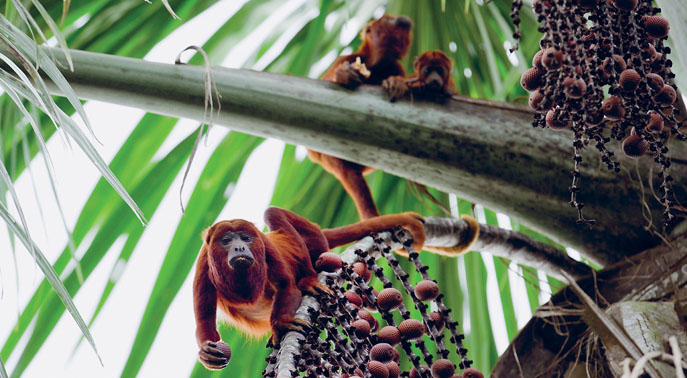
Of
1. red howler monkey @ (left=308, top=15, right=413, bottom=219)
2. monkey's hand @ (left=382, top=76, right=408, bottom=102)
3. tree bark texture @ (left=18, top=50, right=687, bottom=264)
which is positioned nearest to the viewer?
tree bark texture @ (left=18, top=50, right=687, bottom=264)

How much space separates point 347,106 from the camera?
166cm

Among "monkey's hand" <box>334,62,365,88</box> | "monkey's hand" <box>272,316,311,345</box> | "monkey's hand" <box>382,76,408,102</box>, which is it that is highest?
"monkey's hand" <box>334,62,365,88</box>

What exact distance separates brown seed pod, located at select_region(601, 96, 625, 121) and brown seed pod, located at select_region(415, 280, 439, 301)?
1.09 ft

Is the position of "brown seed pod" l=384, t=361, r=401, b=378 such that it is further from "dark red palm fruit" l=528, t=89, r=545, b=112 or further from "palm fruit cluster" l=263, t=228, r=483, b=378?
"dark red palm fruit" l=528, t=89, r=545, b=112

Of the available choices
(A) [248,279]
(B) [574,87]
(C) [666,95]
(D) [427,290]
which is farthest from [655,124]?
(A) [248,279]

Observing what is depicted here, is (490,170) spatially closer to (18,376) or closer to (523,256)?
(523,256)

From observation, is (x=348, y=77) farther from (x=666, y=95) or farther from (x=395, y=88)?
(x=666, y=95)

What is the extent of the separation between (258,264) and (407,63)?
52.4 inches

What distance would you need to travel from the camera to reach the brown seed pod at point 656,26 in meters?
1.05

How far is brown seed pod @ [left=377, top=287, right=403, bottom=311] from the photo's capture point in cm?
110

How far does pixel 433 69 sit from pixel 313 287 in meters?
0.74

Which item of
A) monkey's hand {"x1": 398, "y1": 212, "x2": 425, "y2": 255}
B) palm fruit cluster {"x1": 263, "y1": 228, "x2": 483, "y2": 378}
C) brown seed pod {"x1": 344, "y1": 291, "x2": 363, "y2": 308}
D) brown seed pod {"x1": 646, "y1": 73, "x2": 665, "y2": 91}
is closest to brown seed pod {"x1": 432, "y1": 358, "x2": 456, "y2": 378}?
palm fruit cluster {"x1": 263, "y1": 228, "x2": 483, "y2": 378}

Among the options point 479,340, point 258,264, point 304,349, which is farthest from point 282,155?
point 304,349

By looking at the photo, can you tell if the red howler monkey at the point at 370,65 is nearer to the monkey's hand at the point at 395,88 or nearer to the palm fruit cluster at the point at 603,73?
→ the monkey's hand at the point at 395,88
